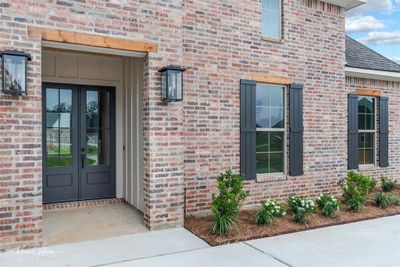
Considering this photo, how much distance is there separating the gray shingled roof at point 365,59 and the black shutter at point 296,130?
1.98 meters

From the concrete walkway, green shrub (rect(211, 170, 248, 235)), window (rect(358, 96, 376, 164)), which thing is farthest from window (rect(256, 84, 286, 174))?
window (rect(358, 96, 376, 164))

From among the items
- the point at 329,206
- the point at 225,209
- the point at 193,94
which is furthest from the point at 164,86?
the point at 329,206

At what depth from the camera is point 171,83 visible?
495cm

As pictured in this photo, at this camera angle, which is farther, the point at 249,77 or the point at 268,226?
the point at 249,77

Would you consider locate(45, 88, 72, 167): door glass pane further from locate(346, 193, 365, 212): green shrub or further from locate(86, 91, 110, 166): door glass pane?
locate(346, 193, 365, 212): green shrub

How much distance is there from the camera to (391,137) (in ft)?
29.7

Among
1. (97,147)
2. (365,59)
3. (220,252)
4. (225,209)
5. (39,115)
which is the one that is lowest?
(220,252)

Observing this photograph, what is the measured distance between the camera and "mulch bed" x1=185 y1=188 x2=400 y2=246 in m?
4.84

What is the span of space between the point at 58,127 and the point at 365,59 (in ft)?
25.8

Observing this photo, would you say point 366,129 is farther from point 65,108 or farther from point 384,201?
point 65,108

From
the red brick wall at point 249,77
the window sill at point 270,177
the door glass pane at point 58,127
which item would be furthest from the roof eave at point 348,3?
the door glass pane at point 58,127

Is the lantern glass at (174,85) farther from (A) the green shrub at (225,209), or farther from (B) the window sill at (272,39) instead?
(B) the window sill at (272,39)

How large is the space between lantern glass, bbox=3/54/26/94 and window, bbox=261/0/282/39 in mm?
4479

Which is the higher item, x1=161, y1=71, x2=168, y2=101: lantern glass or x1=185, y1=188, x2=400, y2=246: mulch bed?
x1=161, y1=71, x2=168, y2=101: lantern glass
